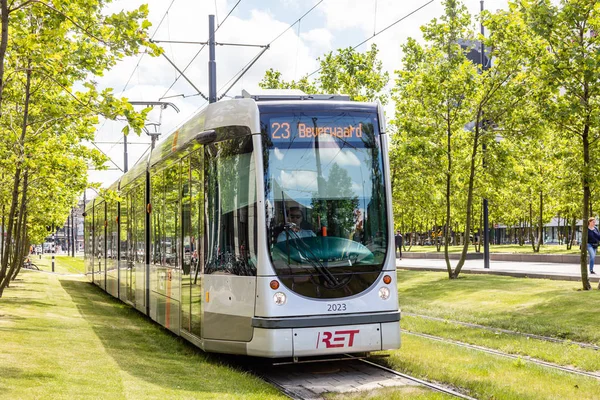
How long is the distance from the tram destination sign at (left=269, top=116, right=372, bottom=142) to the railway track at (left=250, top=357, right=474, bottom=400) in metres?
3.02

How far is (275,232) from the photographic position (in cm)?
965

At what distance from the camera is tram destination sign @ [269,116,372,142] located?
10023 mm

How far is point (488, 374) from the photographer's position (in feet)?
31.1

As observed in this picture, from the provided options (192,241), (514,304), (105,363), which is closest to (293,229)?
(192,241)

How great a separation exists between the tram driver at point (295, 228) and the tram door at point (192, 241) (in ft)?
5.55

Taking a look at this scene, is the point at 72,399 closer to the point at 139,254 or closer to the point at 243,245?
the point at 243,245

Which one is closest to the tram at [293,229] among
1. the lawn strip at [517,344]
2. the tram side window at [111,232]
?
the lawn strip at [517,344]

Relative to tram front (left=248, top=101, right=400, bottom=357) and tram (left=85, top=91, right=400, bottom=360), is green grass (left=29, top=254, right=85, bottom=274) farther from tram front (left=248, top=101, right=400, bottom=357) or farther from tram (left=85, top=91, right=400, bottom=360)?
tram front (left=248, top=101, right=400, bottom=357)

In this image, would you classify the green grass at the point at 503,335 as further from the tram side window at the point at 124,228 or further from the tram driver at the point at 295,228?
the tram side window at the point at 124,228

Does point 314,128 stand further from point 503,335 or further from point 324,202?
point 503,335

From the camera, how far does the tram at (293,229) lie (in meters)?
9.55

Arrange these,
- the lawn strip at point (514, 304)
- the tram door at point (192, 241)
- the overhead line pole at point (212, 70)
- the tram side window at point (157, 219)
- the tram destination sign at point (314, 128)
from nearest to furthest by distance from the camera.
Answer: the tram destination sign at point (314, 128), the tram door at point (192, 241), the tram side window at point (157, 219), the lawn strip at point (514, 304), the overhead line pole at point (212, 70)

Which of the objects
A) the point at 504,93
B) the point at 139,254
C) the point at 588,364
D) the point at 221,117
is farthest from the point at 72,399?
the point at 504,93

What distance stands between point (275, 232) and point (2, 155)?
10355 millimetres
